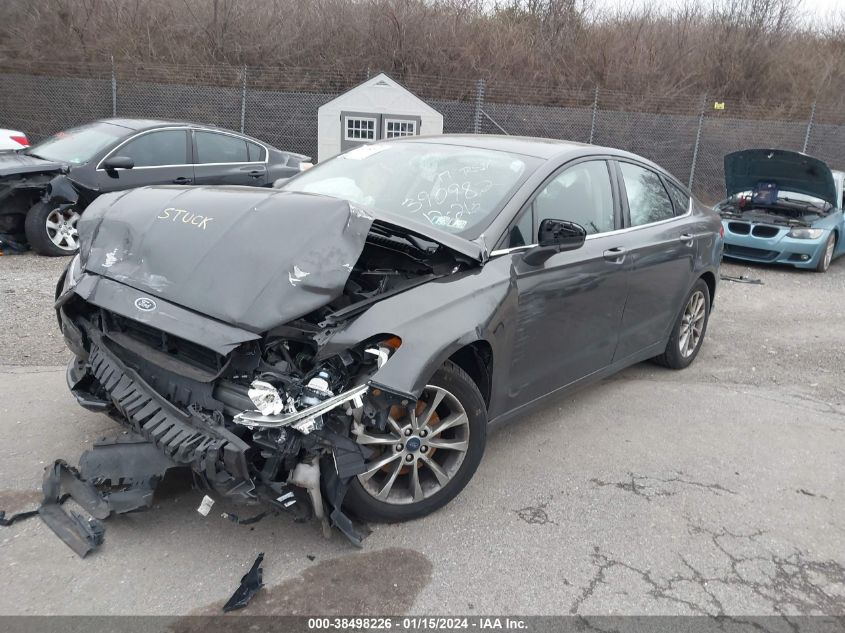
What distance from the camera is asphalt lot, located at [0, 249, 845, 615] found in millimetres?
2762

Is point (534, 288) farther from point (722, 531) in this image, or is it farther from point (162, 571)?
point (162, 571)

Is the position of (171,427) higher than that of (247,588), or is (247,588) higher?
(171,427)

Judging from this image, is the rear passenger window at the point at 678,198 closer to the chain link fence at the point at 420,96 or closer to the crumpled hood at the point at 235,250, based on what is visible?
the crumpled hood at the point at 235,250

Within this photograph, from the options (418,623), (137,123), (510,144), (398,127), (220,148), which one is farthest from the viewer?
(398,127)

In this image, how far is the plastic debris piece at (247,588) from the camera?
263 cm

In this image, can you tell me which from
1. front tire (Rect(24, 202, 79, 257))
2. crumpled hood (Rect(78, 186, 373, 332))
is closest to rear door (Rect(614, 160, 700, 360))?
crumpled hood (Rect(78, 186, 373, 332))

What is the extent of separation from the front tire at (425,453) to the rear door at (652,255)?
1767mm

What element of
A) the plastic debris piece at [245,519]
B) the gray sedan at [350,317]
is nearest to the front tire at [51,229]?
the gray sedan at [350,317]

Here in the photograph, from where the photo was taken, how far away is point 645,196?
496 cm

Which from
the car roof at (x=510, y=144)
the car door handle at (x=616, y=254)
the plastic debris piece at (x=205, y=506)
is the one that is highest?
the car roof at (x=510, y=144)

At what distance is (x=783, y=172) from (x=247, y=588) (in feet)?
32.6

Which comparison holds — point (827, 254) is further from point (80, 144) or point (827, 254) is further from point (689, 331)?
point (80, 144)

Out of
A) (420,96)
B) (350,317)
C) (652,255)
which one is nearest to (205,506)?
(350,317)

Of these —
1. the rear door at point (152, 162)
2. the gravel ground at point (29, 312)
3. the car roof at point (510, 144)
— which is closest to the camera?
the car roof at point (510, 144)
